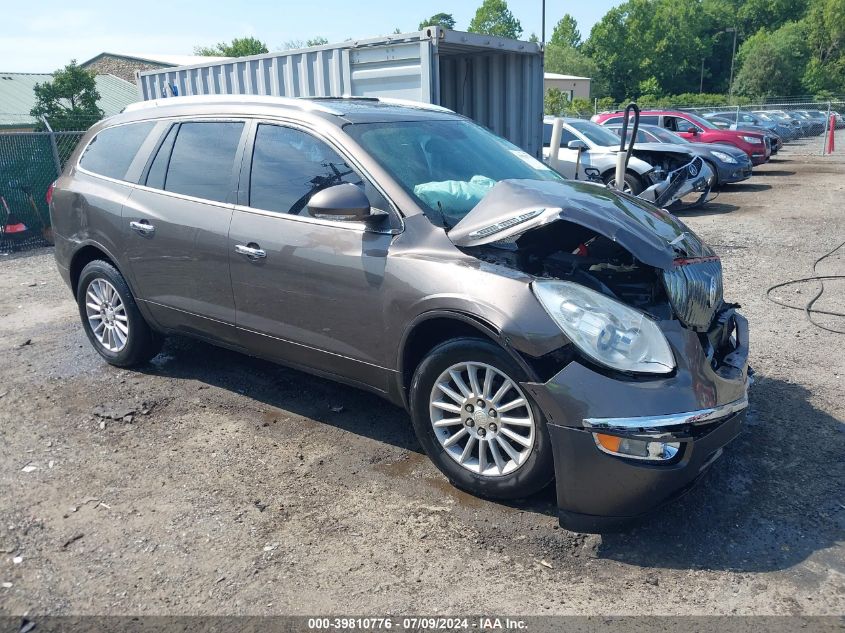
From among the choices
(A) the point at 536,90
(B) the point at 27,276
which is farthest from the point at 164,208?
(A) the point at 536,90

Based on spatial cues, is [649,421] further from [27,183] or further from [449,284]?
[27,183]

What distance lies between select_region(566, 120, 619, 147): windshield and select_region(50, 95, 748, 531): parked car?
9584mm

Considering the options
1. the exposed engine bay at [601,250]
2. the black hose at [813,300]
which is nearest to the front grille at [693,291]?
the exposed engine bay at [601,250]

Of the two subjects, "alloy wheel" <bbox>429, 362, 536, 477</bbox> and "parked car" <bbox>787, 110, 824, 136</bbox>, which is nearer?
"alloy wheel" <bbox>429, 362, 536, 477</bbox>

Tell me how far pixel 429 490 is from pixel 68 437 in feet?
7.52

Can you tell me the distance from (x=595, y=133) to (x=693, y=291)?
446 inches

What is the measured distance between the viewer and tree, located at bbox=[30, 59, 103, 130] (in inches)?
1010

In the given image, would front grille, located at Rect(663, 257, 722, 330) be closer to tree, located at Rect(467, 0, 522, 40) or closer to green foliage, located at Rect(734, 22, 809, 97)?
green foliage, located at Rect(734, 22, 809, 97)

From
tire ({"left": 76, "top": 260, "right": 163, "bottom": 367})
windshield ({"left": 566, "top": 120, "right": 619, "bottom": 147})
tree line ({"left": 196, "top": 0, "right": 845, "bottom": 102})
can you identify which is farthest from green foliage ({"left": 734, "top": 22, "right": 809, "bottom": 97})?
tire ({"left": 76, "top": 260, "right": 163, "bottom": 367})

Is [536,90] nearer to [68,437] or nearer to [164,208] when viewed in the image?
[164,208]

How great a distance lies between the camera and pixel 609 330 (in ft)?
9.83

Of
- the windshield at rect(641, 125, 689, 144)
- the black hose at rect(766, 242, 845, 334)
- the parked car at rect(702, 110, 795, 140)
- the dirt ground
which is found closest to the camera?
the dirt ground

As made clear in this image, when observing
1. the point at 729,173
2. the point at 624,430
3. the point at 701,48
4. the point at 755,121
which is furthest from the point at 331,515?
the point at 701,48

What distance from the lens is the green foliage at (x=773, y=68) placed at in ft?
241
